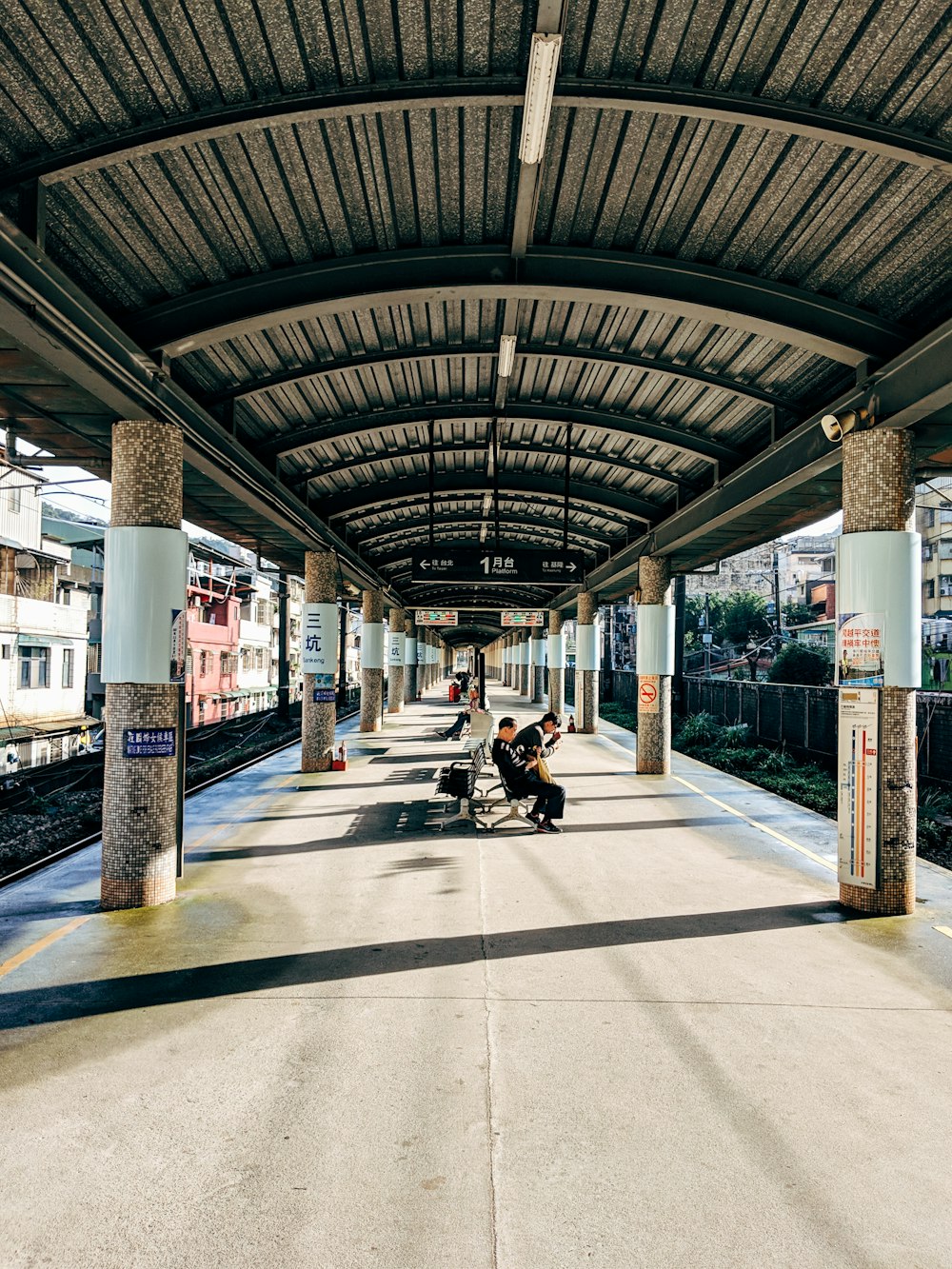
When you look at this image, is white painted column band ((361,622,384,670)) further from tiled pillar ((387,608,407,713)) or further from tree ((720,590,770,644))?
tree ((720,590,770,644))

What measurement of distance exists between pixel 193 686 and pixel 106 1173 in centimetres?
2693

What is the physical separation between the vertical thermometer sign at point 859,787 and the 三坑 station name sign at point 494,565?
257 inches

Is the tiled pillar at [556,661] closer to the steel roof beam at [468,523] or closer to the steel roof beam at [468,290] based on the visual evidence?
the steel roof beam at [468,523]

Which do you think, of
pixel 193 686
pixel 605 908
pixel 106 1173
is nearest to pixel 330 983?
pixel 106 1173

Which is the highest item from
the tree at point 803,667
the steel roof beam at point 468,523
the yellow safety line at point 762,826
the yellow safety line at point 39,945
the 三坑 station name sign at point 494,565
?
the steel roof beam at point 468,523

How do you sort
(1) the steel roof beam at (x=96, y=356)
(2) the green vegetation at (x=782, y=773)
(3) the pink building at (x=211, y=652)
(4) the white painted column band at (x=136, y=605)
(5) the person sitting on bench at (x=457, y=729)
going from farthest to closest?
(3) the pink building at (x=211, y=652), (5) the person sitting on bench at (x=457, y=729), (2) the green vegetation at (x=782, y=773), (4) the white painted column band at (x=136, y=605), (1) the steel roof beam at (x=96, y=356)

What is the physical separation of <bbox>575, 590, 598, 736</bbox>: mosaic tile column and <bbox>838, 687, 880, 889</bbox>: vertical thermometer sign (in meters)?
17.7

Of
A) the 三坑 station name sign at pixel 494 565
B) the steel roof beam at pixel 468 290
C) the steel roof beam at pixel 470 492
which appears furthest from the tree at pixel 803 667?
the steel roof beam at pixel 468 290

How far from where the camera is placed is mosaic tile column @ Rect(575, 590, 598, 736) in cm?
2603

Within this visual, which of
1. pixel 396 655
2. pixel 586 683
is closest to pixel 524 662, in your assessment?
pixel 396 655

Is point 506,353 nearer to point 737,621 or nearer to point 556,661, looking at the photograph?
point 556,661

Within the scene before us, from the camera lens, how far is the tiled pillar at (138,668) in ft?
25.2

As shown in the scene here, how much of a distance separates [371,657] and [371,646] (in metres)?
0.32

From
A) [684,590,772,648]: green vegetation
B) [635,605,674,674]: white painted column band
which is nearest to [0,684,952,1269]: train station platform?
[635,605,674,674]: white painted column band
